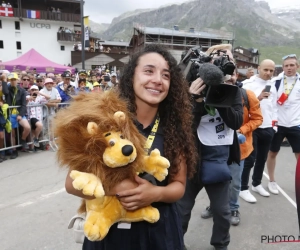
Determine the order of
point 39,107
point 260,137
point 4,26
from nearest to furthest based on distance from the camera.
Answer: point 260,137 → point 39,107 → point 4,26

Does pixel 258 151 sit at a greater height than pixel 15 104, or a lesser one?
lesser

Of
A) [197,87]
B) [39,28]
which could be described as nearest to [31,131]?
[197,87]

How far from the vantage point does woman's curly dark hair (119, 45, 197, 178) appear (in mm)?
1490

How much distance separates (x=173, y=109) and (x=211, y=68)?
375 mm

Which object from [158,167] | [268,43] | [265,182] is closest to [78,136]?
[158,167]

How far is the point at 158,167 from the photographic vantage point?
4.31 ft

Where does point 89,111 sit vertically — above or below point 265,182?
above

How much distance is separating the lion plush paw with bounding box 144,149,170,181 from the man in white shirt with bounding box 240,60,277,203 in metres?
2.56

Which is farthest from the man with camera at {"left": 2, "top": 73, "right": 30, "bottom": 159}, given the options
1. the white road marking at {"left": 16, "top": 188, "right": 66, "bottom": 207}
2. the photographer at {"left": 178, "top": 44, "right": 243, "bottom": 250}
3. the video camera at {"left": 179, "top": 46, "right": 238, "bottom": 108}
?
the video camera at {"left": 179, "top": 46, "right": 238, "bottom": 108}

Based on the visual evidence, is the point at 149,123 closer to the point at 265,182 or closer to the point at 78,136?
the point at 78,136

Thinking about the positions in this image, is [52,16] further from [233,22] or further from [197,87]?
[233,22]

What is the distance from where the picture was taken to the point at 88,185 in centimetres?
110

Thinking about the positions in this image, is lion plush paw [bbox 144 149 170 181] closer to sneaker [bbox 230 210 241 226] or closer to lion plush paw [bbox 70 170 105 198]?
lion plush paw [bbox 70 170 105 198]

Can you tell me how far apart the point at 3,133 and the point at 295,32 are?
212123 millimetres
